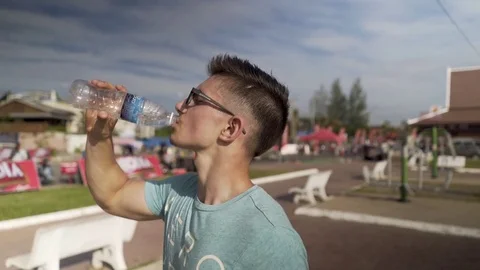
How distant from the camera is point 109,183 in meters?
1.90

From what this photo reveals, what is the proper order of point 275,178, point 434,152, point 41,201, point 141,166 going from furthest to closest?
point 434,152
point 275,178
point 141,166
point 41,201

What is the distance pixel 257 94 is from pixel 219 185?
0.37 m

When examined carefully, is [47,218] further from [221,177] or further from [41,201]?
[221,177]

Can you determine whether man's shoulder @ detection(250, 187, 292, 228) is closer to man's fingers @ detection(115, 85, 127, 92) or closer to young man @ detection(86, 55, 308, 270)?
young man @ detection(86, 55, 308, 270)

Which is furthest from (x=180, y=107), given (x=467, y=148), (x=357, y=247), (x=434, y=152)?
(x=467, y=148)

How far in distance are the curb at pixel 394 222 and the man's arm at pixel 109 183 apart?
264 inches

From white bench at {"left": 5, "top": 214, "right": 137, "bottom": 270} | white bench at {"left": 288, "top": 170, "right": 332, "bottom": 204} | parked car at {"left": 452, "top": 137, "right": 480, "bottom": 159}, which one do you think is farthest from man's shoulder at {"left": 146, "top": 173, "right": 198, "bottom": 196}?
parked car at {"left": 452, "top": 137, "right": 480, "bottom": 159}

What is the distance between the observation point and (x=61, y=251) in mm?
4188

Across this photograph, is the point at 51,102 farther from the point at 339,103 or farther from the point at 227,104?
the point at 339,103

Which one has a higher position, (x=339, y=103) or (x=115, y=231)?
(x=339, y=103)

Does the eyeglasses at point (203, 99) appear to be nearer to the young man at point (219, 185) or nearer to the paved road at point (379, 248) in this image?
the young man at point (219, 185)

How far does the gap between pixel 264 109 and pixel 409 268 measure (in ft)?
15.7

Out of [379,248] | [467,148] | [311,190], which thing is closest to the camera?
[379,248]

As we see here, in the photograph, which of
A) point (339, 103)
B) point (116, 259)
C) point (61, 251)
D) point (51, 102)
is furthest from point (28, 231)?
point (339, 103)
